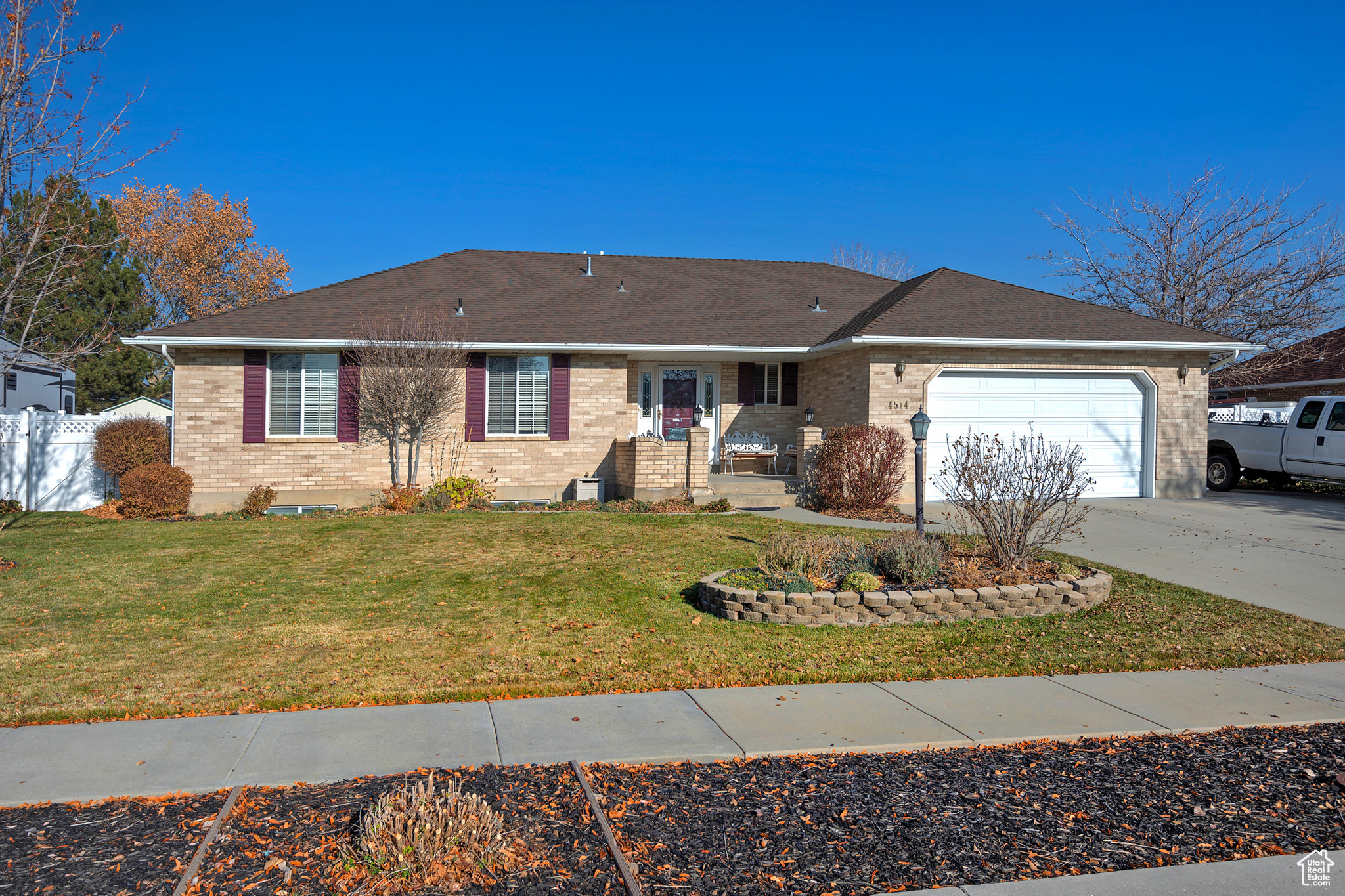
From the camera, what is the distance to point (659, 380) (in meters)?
17.2

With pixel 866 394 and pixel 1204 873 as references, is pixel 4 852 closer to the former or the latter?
pixel 1204 873

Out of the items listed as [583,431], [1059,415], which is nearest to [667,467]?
[583,431]

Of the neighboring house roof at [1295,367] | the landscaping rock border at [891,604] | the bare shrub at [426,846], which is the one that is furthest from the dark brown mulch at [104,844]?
the neighboring house roof at [1295,367]

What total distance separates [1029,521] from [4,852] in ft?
26.2

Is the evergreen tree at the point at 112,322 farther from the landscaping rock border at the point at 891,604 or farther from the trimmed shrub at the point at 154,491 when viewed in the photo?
the landscaping rock border at the point at 891,604

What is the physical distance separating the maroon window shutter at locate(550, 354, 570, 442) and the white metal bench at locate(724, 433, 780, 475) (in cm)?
371

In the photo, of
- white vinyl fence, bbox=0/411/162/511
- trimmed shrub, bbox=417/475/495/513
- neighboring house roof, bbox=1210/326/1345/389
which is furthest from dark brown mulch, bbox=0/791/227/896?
neighboring house roof, bbox=1210/326/1345/389

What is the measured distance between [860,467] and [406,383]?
797 cm

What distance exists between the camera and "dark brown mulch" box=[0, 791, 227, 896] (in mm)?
2961

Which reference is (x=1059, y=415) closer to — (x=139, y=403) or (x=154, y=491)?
(x=154, y=491)

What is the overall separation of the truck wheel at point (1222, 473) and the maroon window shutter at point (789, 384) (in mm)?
9068

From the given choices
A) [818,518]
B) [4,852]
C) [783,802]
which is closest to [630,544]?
[818,518]

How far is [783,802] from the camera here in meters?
3.75

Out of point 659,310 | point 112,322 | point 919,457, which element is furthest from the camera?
point 112,322
